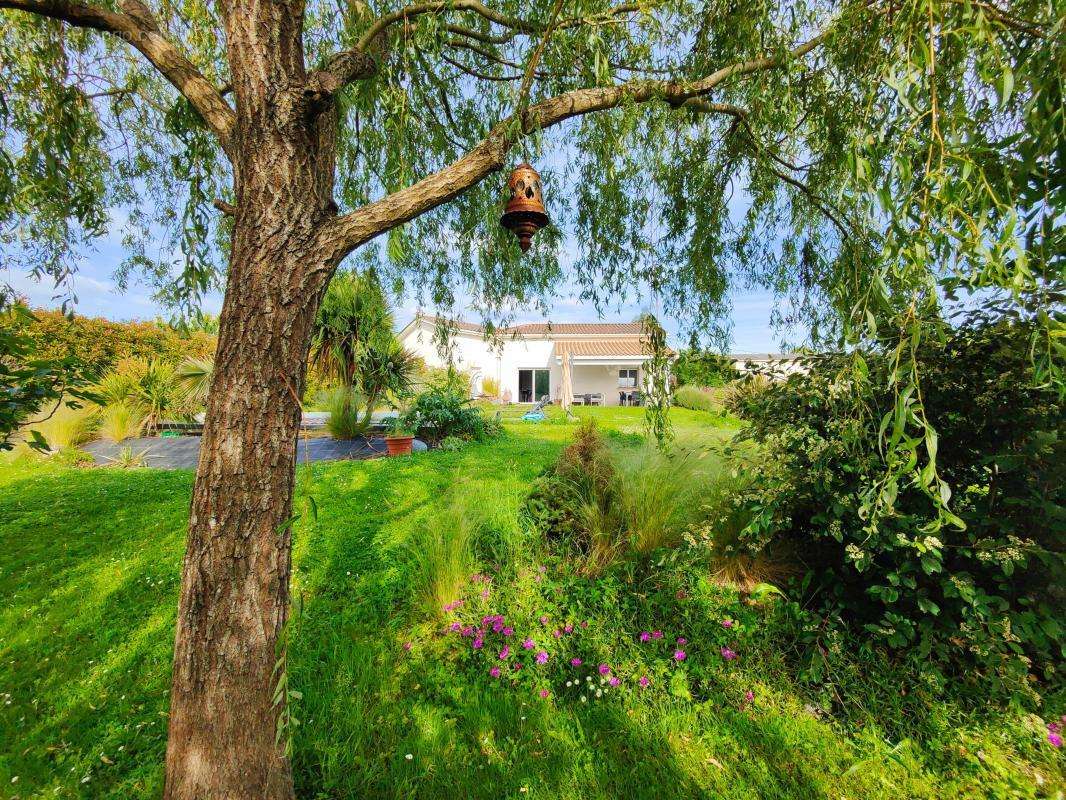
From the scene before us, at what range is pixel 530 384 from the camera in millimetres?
24344

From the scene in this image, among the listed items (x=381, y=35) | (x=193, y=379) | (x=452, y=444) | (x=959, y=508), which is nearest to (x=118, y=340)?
(x=193, y=379)

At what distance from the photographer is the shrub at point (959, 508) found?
1.98 meters

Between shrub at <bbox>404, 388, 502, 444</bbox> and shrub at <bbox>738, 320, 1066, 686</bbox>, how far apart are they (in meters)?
6.82

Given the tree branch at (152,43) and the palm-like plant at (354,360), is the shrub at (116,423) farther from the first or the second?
the tree branch at (152,43)

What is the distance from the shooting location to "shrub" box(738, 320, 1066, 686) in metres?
1.98

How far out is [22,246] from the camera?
10.3ft

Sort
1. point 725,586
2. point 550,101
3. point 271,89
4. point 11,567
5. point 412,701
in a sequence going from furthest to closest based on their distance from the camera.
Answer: point 11,567, point 725,586, point 412,701, point 550,101, point 271,89

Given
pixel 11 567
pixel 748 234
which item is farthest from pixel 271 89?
pixel 11 567

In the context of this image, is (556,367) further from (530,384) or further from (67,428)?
(67,428)

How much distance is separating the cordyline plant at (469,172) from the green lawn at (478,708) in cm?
61

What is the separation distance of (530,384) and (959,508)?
2227 centimetres

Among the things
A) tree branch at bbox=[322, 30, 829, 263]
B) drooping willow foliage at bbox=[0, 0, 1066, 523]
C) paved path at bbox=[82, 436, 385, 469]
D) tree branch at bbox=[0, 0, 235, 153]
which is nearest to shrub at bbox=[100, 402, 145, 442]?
paved path at bbox=[82, 436, 385, 469]

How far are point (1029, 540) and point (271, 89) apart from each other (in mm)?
3782

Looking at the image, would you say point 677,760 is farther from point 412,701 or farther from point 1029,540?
point 1029,540
